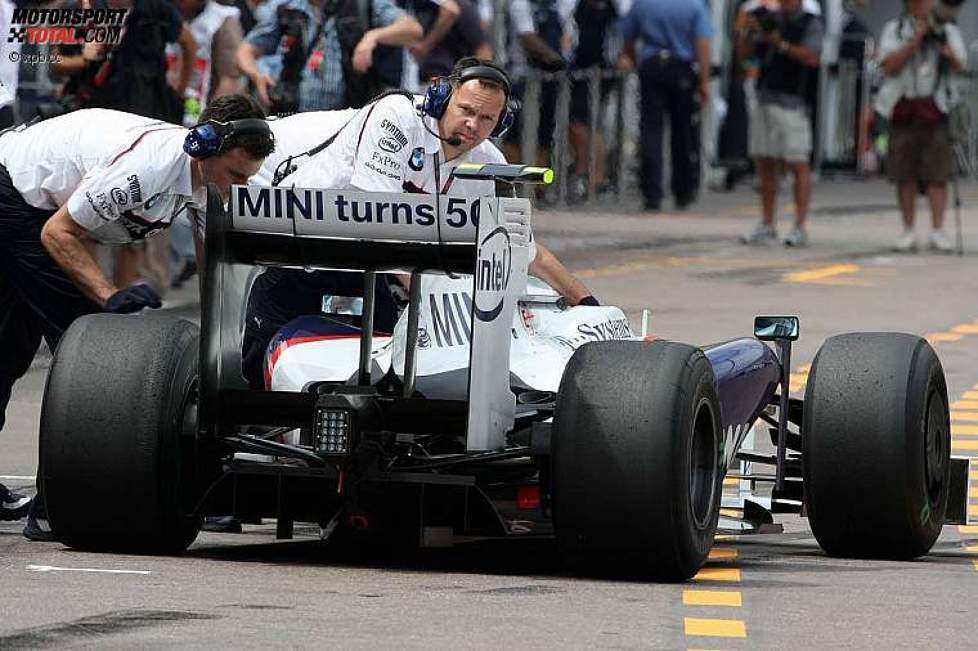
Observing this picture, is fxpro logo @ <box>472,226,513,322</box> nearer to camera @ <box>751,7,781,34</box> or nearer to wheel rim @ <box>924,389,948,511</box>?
wheel rim @ <box>924,389,948,511</box>

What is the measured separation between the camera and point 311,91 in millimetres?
15070

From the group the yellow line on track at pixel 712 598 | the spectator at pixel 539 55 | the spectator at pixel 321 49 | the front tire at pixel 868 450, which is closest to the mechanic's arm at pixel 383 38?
the spectator at pixel 321 49

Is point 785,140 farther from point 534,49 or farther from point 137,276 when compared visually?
point 137,276

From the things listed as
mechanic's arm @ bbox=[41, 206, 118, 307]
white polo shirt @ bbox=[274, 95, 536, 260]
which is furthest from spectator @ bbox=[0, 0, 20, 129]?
white polo shirt @ bbox=[274, 95, 536, 260]

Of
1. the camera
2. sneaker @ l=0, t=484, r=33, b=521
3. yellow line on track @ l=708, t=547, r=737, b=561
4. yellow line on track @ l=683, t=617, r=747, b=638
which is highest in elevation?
the camera

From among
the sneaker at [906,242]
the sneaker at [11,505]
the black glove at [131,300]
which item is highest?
the black glove at [131,300]

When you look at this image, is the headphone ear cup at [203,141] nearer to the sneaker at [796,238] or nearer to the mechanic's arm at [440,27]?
the mechanic's arm at [440,27]

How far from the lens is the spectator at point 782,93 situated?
18984mm

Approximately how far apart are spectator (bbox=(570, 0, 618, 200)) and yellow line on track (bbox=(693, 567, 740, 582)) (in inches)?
613

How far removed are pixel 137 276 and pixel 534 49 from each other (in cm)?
845

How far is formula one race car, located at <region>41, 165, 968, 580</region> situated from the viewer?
21.4ft

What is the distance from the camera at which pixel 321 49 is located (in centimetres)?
1508
